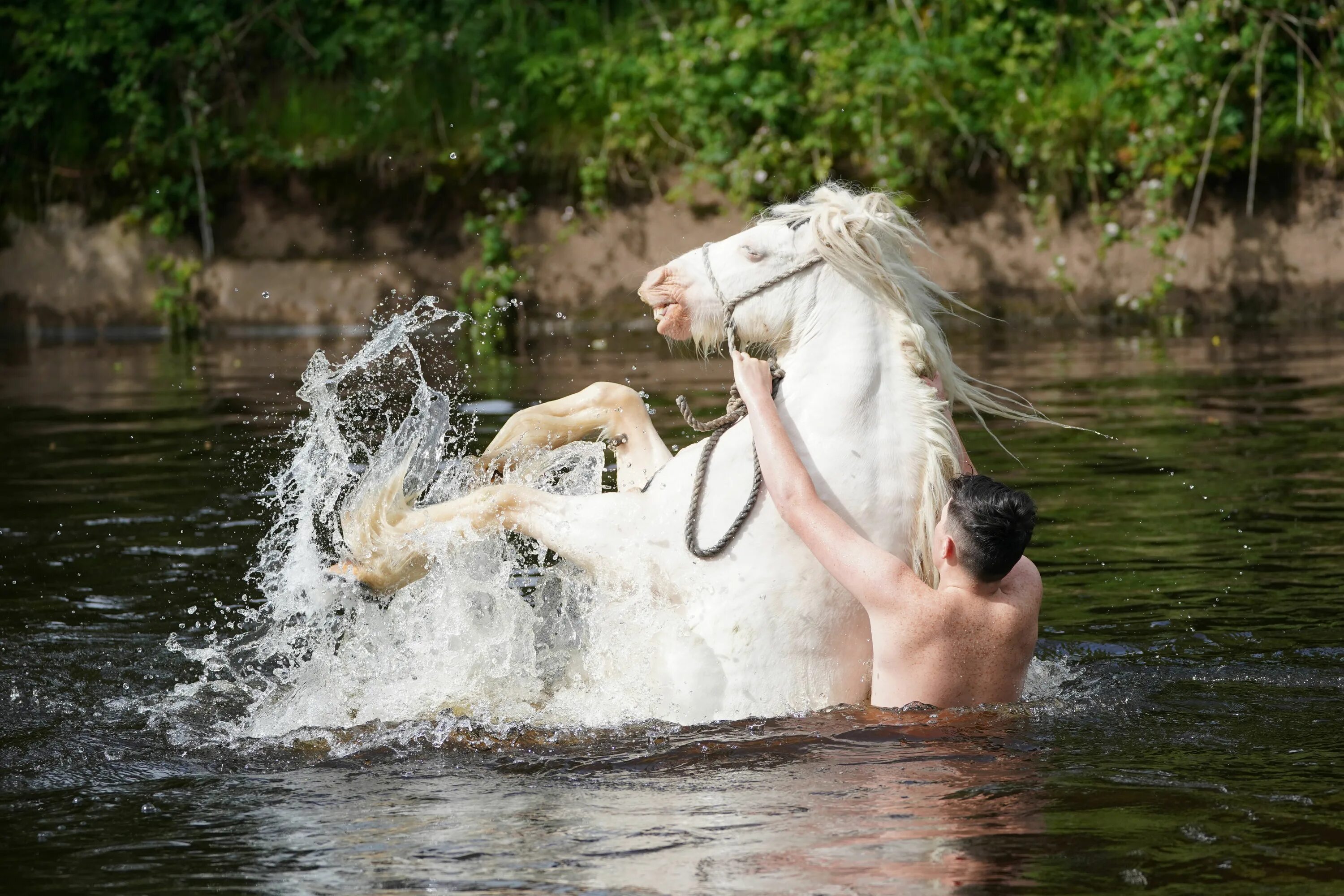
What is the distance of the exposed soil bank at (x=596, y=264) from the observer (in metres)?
14.0

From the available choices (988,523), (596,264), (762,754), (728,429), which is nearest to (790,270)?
(728,429)

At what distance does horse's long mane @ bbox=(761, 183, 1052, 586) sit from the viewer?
3.94 metres

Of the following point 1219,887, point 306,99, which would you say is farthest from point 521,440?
point 306,99

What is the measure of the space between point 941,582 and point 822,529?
1.28 feet

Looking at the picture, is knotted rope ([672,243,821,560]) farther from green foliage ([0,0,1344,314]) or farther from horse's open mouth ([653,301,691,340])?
green foliage ([0,0,1344,314])

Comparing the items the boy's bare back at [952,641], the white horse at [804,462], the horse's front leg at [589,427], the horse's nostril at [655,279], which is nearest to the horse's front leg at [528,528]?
the white horse at [804,462]

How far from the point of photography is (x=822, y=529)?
3.78 metres

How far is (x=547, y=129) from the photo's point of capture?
16.0m

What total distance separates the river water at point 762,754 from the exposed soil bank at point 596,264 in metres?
6.40

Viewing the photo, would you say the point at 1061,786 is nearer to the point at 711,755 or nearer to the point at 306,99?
the point at 711,755

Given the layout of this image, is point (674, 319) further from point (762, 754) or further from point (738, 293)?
point (762, 754)

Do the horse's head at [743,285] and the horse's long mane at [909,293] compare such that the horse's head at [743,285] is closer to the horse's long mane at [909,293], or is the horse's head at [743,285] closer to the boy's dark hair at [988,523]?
the horse's long mane at [909,293]

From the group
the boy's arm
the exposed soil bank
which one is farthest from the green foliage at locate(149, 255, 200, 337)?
the boy's arm

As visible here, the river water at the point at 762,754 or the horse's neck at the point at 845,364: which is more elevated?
the horse's neck at the point at 845,364
